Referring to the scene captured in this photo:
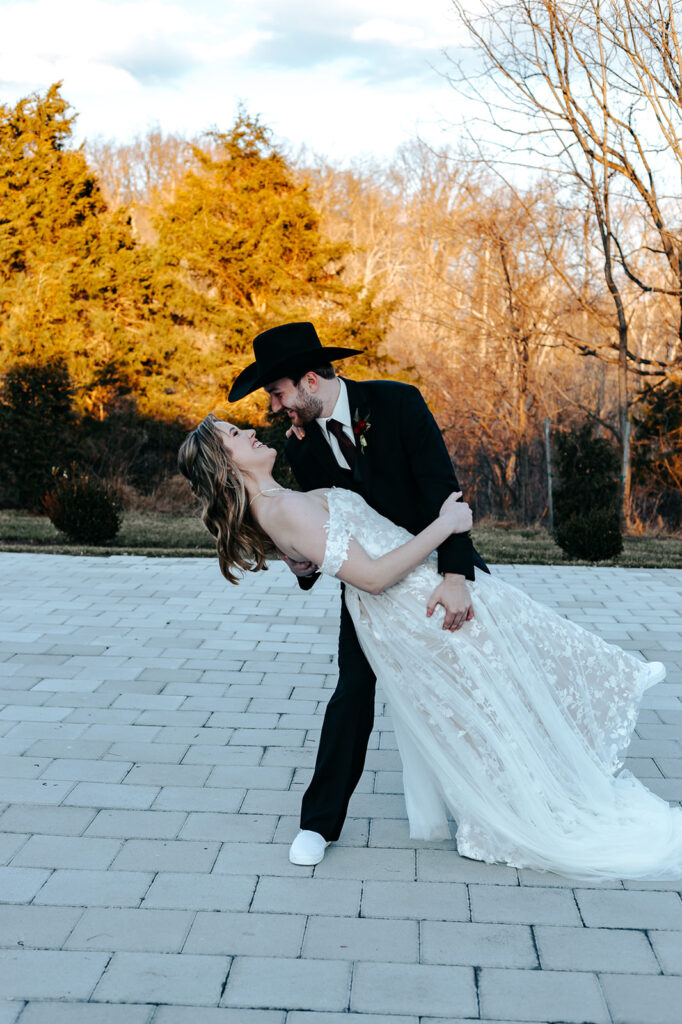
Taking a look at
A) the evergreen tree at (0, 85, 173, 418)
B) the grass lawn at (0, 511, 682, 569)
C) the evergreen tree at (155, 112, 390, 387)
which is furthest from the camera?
the evergreen tree at (155, 112, 390, 387)

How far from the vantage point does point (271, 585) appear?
828 cm

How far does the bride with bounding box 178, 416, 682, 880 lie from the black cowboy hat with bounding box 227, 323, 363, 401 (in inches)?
8.6

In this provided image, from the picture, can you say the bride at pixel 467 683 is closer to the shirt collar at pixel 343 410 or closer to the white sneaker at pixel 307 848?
the shirt collar at pixel 343 410

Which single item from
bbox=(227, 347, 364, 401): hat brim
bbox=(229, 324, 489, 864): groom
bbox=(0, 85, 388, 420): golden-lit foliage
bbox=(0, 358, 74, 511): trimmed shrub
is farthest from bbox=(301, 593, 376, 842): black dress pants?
bbox=(0, 85, 388, 420): golden-lit foliage

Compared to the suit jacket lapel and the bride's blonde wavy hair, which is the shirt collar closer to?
the suit jacket lapel

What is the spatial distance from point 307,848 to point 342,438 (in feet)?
4.48

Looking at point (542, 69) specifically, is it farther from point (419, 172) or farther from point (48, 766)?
point (419, 172)

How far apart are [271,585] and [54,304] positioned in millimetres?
12276

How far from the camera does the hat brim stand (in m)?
2.84

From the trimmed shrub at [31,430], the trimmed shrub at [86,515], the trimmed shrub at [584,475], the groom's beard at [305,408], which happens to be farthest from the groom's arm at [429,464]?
the trimmed shrub at [31,430]

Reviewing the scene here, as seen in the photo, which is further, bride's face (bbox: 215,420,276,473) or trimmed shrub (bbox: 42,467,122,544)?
trimmed shrub (bbox: 42,467,122,544)

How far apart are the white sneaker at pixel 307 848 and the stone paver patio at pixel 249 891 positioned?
4 centimetres

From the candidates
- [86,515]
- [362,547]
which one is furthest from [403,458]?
[86,515]

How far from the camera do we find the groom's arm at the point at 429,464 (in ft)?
9.89
